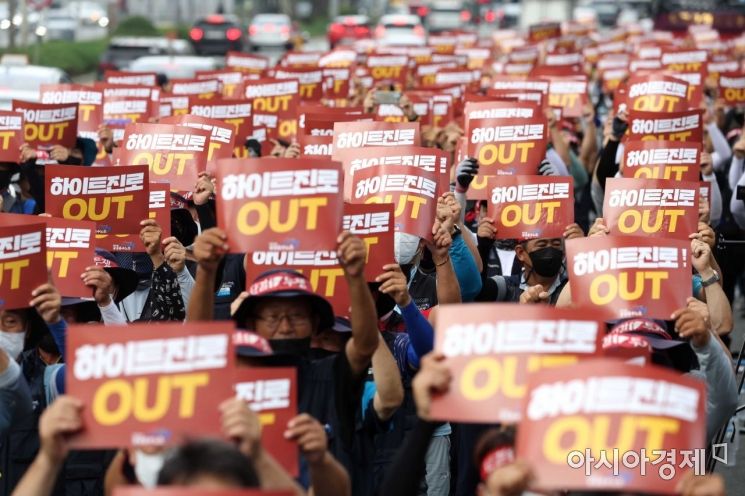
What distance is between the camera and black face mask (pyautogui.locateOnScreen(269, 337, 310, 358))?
5.98 metres

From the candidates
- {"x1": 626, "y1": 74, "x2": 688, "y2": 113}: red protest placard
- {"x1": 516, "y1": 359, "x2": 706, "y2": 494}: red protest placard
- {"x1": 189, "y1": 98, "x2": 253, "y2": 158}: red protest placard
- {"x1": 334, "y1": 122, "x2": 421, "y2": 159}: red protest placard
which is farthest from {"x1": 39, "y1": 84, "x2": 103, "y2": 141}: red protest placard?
{"x1": 516, "y1": 359, "x2": 706, "y2": 494}: red protest placard

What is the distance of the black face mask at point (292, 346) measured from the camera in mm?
5977

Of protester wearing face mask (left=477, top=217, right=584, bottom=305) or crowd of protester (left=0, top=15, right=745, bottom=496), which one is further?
protester wearing face mask (left=477, top=217, right=584, bottom=305)

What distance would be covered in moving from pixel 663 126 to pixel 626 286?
5.70 meters

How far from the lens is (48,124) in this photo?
41.7 ft

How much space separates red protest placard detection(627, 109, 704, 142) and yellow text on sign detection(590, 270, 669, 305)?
18.1 feet

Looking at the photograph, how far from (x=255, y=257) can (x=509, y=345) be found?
236 cm

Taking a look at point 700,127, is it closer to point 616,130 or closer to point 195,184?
point 616,130

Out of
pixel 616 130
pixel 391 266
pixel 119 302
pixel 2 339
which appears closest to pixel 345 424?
pixel 391 266

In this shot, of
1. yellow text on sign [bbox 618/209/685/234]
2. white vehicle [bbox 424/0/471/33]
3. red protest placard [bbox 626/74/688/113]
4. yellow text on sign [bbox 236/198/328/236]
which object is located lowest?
yellow text on sign [bbox 618/209/685/234]

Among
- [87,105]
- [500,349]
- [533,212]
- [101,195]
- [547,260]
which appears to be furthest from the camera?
[87,105]

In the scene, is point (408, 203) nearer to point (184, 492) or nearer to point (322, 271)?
point (322, 271)

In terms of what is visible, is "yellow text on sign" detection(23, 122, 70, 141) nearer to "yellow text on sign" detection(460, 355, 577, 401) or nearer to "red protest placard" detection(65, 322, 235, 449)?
"red protest placard" detection(65, 322, 235, 449)

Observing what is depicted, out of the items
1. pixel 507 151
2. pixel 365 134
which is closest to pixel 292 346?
pixel 365 134
